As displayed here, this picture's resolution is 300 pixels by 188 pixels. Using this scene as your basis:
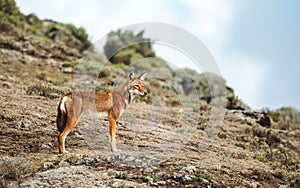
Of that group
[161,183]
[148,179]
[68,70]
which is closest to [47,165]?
[148,179]

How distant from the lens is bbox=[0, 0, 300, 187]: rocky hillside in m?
9.70

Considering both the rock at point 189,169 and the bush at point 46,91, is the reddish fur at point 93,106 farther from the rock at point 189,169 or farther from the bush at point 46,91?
the bush at point 46,91

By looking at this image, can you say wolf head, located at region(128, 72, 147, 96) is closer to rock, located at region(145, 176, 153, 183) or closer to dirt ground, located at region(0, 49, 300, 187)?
dirt ground, located at region(0, 49, 300, 187)

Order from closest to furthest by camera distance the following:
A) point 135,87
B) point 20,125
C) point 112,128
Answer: point 112,128 < point 135,87 < point 20,125

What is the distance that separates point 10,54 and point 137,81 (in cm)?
1453

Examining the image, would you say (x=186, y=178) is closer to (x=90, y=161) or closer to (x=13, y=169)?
(x=90, y=161)

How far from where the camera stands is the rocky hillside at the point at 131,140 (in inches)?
382

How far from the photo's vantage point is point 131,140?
1295 cm

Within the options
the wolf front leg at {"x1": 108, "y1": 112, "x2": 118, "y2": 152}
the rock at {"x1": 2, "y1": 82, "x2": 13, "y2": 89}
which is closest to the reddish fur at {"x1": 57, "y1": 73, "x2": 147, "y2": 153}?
the wolf front leg at {"x1": 108, "y1": 112, "x2": 118, "y2": 152}

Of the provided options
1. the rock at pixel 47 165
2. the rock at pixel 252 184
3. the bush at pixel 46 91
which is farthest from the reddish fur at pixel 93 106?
the bush at pixel 46 91

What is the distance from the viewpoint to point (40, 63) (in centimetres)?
2477

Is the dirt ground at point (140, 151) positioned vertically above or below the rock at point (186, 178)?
above

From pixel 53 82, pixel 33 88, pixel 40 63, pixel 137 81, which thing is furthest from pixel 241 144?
pixel 40 63

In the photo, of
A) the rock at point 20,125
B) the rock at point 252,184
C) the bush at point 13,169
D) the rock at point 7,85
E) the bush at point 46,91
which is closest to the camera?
the bush at point 13,169
